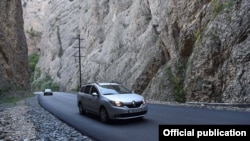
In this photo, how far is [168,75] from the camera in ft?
99.0

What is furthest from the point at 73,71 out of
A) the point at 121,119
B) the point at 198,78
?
the point at 121,119

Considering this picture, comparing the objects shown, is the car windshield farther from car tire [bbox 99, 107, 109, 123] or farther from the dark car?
car tire [bbox 99, 107, 109, 123]

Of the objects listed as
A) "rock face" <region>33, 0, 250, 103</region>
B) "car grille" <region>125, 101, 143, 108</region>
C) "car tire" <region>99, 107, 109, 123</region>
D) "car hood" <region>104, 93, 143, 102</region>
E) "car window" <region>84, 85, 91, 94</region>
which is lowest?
"car tire" <region>99, 107, 109, 123</region>

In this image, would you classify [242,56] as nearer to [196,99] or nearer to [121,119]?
[196,99]

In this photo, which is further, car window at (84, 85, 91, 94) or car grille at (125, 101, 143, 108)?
car window at (84, 85, 91, 94)

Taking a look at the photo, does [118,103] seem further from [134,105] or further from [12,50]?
[12,50]

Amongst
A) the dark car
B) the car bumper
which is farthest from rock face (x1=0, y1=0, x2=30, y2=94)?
the car bumper

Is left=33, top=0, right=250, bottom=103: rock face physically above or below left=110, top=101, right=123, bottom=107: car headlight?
above

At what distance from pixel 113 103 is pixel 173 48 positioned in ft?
67.0

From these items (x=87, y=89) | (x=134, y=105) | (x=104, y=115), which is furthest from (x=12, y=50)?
(x=134, y=105)

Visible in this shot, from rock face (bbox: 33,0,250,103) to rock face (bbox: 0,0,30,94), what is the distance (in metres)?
13.6

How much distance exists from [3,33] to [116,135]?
30.7 metres

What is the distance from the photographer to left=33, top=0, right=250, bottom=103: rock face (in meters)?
22.0

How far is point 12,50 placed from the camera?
Result: 40.0 meters
